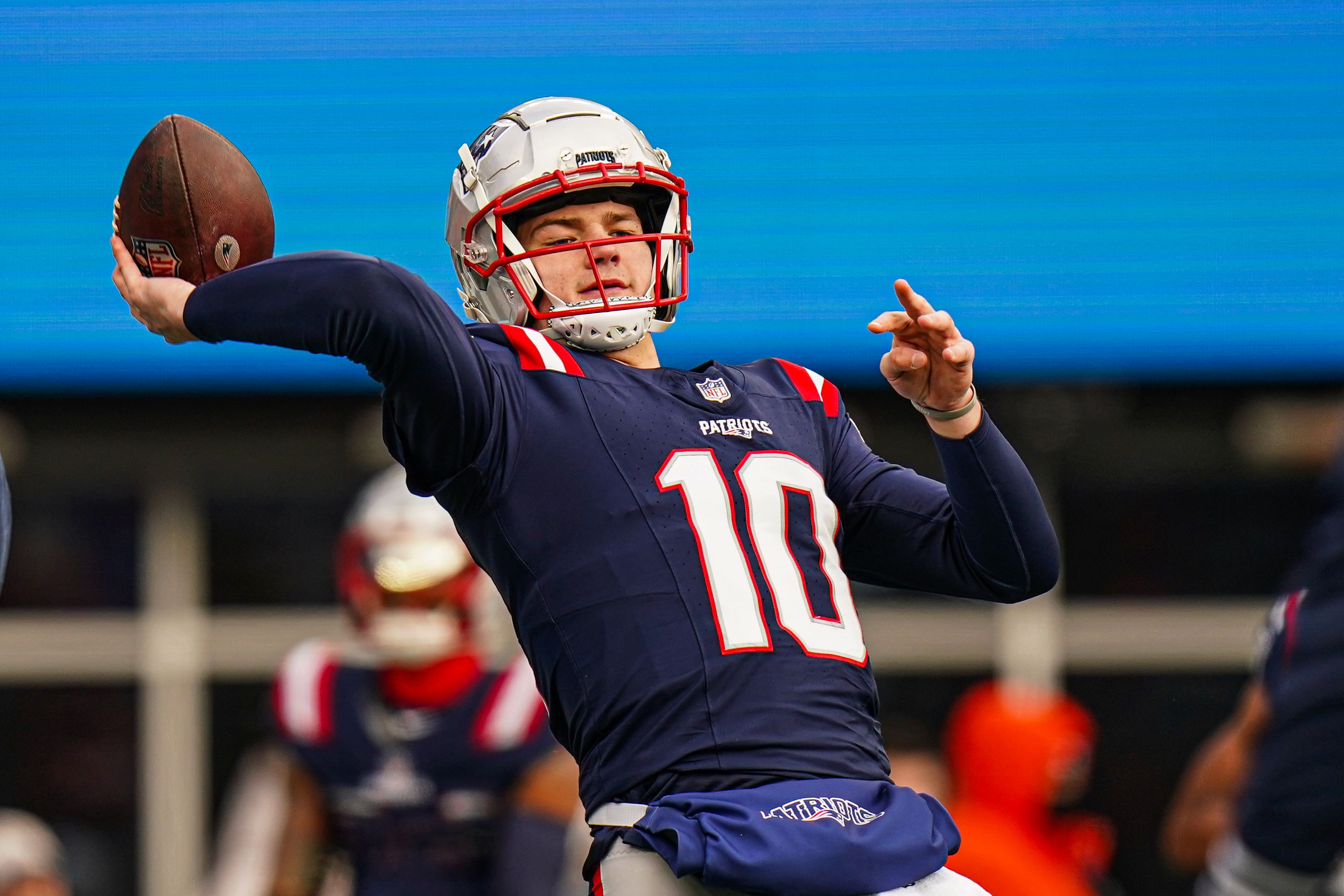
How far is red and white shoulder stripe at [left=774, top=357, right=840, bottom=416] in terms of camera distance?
2609mm

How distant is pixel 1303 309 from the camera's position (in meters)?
7.03

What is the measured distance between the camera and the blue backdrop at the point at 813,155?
705cm

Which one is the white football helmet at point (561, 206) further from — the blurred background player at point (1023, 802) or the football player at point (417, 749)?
the blurred background player at point (1023, 802)

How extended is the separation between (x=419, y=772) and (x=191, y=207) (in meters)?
2.42

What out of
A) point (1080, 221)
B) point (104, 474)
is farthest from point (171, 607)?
point (1080, 221)

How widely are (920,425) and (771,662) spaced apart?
5699 millimetres

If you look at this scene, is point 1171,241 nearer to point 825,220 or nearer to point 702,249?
point 825,220

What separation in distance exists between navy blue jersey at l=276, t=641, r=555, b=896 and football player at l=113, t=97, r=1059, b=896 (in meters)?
2.19

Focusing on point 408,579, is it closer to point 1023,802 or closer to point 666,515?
point 1023,802

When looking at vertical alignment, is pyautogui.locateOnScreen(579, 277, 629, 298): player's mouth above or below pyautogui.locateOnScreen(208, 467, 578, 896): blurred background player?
above

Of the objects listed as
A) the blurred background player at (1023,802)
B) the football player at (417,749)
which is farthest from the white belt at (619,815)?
the blurred background player at (1023,802)

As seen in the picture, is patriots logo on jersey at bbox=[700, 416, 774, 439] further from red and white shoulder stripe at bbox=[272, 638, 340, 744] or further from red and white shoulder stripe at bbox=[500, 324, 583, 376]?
red and white shoulder stripe at bbox=[272, 638, 340, 744]

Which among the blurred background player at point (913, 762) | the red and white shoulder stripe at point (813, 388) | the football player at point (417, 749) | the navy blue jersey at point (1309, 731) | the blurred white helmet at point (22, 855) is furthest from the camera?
the blurred background player at point (913, 762)

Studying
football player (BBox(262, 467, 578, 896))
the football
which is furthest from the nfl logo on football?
football player (BBox(262, 467, 578, 896))
